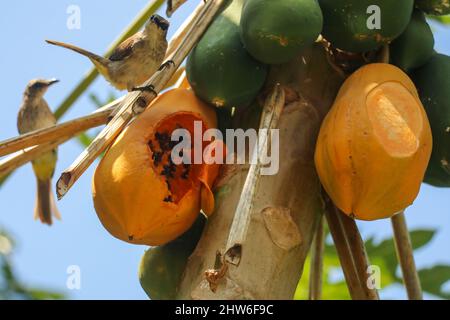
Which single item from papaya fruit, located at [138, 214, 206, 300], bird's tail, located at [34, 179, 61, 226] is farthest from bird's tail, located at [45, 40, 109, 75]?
bird's tail, located at [34, 179, 61, 226]

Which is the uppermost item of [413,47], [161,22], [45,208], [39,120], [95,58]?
[413,47]

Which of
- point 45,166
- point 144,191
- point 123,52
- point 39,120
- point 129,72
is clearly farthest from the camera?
point 45,166

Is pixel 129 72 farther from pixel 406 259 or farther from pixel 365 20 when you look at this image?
pixel 406 259

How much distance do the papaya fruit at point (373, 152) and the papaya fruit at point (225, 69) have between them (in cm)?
30

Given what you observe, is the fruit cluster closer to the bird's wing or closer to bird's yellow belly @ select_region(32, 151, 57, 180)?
the bird's wing

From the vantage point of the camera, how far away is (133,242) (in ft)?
Result: 6.88

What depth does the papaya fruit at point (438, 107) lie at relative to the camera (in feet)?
7.40

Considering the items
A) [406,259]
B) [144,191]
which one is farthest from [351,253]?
[144,191]

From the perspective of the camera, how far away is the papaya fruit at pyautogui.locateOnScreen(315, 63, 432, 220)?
1951 mm

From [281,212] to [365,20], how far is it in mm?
613

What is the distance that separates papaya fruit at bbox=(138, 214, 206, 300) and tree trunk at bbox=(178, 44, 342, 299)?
0.72 feet

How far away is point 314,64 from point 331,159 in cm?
51

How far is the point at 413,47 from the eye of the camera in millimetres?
2344

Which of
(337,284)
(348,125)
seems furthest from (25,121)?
(348,125)
